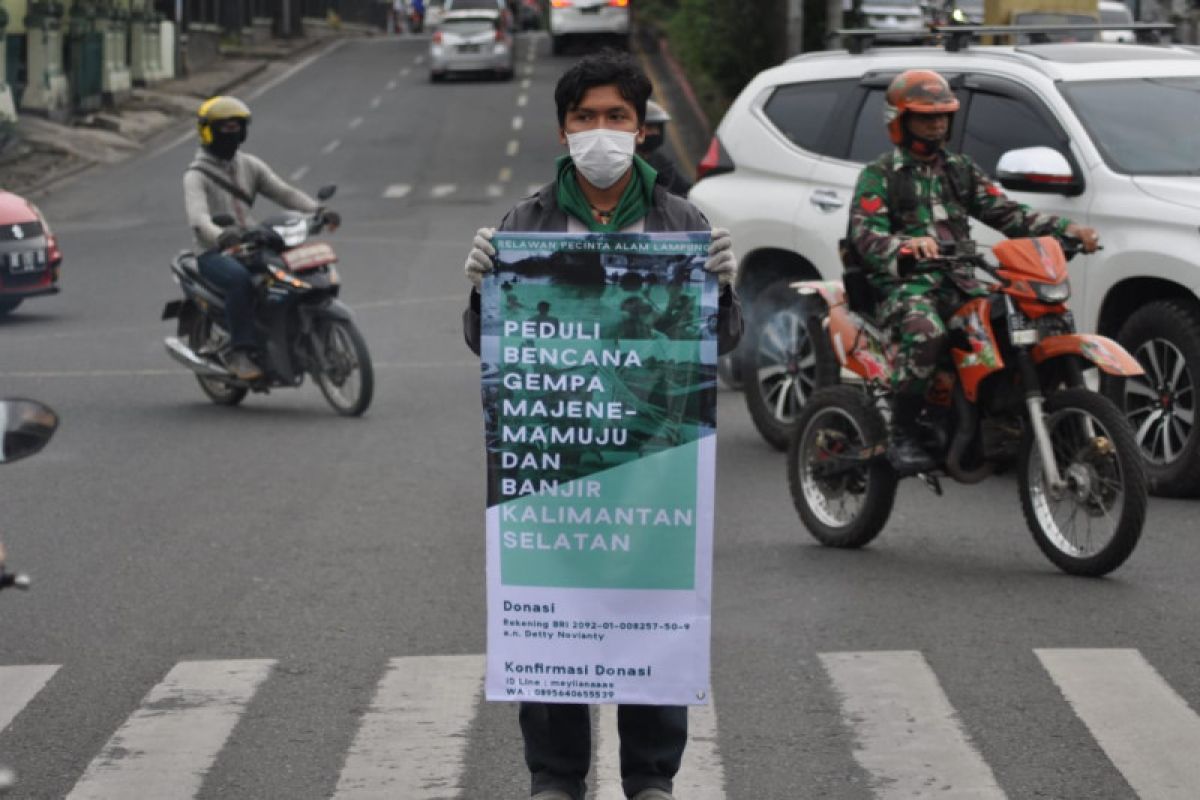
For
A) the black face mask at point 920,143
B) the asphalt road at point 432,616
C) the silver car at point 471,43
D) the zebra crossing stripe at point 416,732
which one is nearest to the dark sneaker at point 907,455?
the asphalt road at point 432,616

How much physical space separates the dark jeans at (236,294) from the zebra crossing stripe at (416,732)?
6.93 m

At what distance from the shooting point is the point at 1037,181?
35.1ft

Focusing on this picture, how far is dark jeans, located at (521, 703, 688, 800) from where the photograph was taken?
5.50m

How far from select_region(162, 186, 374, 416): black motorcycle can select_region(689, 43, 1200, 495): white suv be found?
233 centimetres

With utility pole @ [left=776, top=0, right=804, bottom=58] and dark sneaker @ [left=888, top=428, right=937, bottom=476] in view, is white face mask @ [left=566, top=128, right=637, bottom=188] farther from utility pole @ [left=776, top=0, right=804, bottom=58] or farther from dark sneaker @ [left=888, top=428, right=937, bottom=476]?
utility pole @ [left=776, top=0, right=804, bottom=58]

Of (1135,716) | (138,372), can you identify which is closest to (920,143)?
(1135,716)

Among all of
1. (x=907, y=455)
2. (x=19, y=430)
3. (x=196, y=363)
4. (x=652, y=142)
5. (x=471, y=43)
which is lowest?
(x=471, y=43)

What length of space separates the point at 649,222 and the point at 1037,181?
5.54 meters

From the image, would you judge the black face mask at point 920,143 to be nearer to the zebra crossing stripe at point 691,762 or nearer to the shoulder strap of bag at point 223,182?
the zebra crossing stripe at point 691,762

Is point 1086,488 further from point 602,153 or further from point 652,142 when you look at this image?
point 652,142

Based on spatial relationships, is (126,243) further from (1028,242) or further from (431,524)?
(1028,242)

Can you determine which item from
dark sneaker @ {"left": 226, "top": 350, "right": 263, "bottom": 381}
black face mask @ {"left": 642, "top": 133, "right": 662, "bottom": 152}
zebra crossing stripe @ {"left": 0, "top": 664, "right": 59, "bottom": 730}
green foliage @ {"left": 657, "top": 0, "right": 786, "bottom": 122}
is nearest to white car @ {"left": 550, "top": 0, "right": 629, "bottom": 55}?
green foliage @ {"left": 657, "top": 0, "right": 786, "bottom": 122}

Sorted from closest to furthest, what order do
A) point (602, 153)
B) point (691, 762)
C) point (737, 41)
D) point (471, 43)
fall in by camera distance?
point (602, 153)
point (691, 762)
point (737, 41)
point (471, 43)

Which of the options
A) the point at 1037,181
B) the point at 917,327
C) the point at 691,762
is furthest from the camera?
the point at 1037,181
